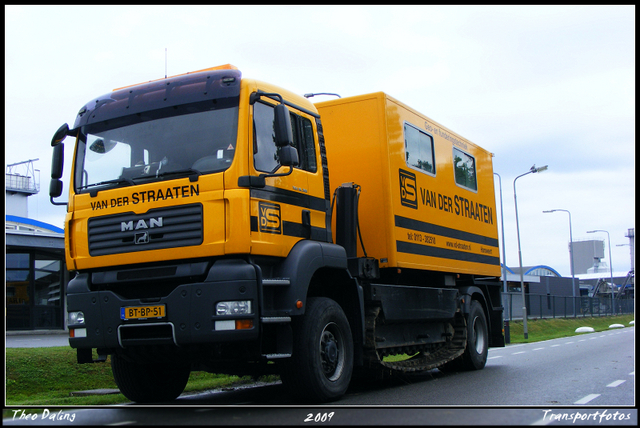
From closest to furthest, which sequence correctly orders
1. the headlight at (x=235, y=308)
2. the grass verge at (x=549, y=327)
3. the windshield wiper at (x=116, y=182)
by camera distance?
the headlight at (x=235, y=308) < the windshield wiper at (x=116, y=182) < the grass verge at (x=549, y=327)

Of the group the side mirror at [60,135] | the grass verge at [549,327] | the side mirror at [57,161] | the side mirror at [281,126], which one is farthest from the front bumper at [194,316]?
the grass verge at [549,327]

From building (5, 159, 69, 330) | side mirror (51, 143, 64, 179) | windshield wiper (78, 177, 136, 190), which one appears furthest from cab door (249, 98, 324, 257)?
building (5, 159, 69, 330)

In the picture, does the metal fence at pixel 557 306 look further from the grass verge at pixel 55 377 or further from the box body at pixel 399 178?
the grass verge at pixel 55 377

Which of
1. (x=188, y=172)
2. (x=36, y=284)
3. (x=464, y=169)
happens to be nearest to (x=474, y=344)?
(x=464, y=169)

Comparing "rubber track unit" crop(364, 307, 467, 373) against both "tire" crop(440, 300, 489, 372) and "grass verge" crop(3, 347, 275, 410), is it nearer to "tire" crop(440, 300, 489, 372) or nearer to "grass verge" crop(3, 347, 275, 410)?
"tire" crop(440, 300, 489, 372)

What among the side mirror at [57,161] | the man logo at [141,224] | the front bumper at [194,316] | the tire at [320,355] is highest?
the side mirror at [57,161]

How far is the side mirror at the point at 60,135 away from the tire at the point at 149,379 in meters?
2.69

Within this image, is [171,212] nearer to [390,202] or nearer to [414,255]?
[390,202]

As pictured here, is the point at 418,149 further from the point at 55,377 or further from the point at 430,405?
the point at 55,377

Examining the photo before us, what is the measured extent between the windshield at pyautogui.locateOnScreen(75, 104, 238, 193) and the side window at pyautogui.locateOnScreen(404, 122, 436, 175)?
11.8 feet

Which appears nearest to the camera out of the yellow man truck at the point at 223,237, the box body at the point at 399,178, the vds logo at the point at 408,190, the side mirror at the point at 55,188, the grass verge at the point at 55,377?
the yellow man truck at the point at 223,237

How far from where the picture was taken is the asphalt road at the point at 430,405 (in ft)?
20.7

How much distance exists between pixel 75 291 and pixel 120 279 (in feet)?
2.19

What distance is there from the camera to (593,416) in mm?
6562
